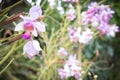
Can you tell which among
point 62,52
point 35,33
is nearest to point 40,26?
point 35,33

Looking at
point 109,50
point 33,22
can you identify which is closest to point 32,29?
point 33,22

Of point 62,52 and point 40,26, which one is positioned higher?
point 40,26

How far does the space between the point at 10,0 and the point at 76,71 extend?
0.69 meters

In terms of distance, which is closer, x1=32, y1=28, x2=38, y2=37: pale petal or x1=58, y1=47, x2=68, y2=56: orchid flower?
x1=32, y1=28, x2=38, y2=37: pale petal

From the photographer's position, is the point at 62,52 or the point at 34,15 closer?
the point at 34,15

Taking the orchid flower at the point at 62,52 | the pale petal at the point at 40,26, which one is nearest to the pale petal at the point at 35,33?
the pale petal at the point at 40,26

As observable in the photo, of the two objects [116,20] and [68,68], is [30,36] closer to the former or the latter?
[68,68]

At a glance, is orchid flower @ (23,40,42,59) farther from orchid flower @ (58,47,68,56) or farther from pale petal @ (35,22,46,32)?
orchid flower @ (58,47,68,56)

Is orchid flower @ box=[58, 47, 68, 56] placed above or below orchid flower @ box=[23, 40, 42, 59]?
below

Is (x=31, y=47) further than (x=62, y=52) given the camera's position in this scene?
No

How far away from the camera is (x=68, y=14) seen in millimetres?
1990

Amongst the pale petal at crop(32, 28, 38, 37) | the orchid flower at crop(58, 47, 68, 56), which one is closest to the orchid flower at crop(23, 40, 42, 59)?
the pale petal at crop(32, 28, 38, 37)

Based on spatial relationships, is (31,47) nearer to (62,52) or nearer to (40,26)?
Result: (40,26)

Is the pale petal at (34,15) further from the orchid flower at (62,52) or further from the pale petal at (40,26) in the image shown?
the orchid flower at (62,52)
